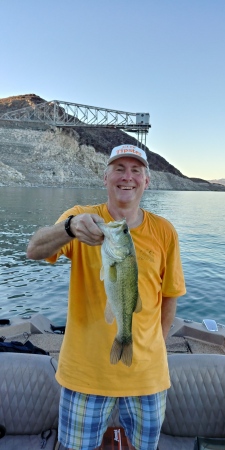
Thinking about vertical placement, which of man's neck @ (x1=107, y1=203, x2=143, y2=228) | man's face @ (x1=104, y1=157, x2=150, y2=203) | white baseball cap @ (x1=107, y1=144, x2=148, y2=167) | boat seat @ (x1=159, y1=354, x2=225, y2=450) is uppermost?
white baseball cap @ (x1=107, y1=144, x2=148, y2=167)

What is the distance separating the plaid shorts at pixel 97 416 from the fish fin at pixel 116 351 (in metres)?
0.38

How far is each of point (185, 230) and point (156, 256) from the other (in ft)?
91.3

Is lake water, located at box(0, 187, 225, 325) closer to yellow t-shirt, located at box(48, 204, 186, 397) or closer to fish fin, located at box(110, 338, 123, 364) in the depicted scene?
yellow t-shirt, located at box(48, 204, 186, 397)

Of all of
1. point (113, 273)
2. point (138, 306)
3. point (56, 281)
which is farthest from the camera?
point (56, 281)

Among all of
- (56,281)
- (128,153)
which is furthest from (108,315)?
(56,281)

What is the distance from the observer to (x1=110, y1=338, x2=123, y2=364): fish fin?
96.7 inches

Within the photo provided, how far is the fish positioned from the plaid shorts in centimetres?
43

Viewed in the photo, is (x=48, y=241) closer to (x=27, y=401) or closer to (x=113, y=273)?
(x=113, y=273)

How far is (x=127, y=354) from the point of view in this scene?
8.11 feet

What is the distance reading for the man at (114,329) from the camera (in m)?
2.60

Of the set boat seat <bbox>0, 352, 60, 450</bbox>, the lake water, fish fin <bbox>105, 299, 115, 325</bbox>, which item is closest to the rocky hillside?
the lake water

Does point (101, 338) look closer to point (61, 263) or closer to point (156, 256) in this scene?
point (156, 256)

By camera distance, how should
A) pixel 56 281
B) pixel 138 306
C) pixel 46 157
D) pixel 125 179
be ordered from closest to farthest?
pixel 138 306 → pixel 125 179 → pixel 56 281 → pixel 46 157

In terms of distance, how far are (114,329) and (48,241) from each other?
800 millimetres
